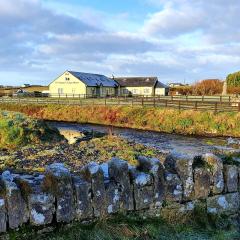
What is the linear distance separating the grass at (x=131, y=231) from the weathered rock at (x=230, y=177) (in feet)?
2.13

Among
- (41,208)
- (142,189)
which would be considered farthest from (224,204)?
(41,208)

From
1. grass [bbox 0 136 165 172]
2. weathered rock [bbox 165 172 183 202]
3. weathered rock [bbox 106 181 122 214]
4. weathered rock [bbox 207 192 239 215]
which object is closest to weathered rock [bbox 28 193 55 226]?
weathered rock [bbox 106 181 122 214]

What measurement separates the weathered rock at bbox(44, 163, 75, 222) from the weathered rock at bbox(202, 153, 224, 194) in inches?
75.0

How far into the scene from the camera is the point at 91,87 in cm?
7912

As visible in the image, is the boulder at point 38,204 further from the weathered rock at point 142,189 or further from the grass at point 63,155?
the grass at point 63,155

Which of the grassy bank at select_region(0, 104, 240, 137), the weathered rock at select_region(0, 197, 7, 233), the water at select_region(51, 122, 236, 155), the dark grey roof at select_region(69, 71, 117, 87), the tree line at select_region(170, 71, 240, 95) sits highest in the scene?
the dark grey roof at select_region(69, 71, 117, 87)

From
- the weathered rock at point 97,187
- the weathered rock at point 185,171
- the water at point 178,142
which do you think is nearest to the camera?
the weathered rock at point 97,187

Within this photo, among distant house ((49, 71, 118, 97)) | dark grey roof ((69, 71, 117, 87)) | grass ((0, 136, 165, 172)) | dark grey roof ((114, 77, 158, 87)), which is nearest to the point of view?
grass ((0, 136, 165, 172))

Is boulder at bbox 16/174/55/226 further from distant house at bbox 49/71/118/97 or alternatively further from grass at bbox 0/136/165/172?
distant house at bbox 49/71/118/97

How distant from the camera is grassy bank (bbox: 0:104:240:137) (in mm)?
33562

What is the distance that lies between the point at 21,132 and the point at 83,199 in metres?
19.0

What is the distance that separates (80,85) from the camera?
77750mm

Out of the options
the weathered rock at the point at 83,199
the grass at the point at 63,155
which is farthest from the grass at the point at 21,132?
the weathered rock at the point at 83,199

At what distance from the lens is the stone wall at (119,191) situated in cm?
429
